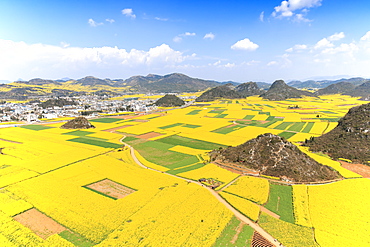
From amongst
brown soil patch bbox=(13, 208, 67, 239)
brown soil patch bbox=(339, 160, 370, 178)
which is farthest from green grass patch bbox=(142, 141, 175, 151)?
brown soil patch bbox=(339, 160, 370, 178)

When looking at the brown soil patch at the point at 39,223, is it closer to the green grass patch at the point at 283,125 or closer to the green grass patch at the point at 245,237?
the green grass patch at the point at 245,237

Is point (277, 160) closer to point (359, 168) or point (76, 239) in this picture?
point (359, 168)

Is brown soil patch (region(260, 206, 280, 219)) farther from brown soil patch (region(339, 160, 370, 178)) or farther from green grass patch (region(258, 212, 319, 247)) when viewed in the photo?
brown soil patch (region(339, 160, 370, 178))

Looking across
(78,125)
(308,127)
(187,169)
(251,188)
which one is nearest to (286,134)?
(308,127)

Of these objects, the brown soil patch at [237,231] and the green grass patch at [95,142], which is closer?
the brown soil patch at [237,231]

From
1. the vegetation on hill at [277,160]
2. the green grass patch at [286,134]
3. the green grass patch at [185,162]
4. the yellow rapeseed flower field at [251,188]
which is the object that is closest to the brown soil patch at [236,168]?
the vegetation on hill at [277,160]

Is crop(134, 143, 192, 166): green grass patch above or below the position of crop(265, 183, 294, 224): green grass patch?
above

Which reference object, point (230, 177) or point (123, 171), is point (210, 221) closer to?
point (230, 177)
